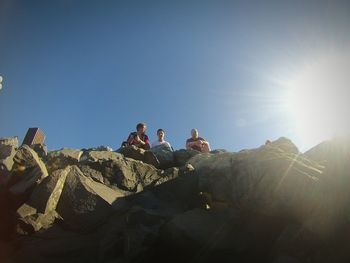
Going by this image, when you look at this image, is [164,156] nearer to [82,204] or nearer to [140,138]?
[140,138]

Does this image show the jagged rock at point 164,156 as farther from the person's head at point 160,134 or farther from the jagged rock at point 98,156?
the jagged rock at point 98,156

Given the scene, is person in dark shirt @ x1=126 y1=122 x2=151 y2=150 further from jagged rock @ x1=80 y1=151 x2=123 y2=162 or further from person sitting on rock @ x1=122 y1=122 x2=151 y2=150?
jagged rock @ x1=80 y1=151 x2=123 y2=162

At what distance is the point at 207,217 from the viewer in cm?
907

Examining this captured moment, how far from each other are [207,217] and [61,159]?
6424 millimetres

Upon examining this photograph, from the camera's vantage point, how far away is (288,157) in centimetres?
895

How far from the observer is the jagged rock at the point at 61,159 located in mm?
11906

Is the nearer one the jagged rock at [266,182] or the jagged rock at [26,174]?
the jagged rock at [266,182]

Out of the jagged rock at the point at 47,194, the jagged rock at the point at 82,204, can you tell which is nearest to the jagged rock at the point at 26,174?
the jagged rock at the point at 47,194

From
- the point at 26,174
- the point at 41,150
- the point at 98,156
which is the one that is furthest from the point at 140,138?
the point at 26,174

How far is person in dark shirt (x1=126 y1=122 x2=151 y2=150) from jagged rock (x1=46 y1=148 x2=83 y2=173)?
11.6ft

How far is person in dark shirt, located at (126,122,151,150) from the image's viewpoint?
621 inches

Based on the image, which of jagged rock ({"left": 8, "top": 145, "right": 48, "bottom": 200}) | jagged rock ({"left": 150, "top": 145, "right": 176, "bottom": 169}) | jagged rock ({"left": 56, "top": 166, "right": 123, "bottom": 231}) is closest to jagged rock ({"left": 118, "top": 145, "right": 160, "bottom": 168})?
jagged rock ({"left": 150, "top": 145, "right": 176, "bottom": 169})

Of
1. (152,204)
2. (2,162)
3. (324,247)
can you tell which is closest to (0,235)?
(2,162)

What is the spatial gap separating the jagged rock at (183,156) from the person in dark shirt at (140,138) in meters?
1.82
